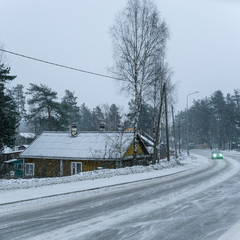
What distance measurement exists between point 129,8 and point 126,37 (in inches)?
97.9

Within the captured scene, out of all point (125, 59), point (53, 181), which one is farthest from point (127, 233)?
point (125, 59)

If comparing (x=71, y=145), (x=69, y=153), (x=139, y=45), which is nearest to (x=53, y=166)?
(x=69, y=153)

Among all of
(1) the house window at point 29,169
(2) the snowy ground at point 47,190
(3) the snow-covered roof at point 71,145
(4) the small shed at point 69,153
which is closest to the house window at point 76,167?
(4) the small shed at point 69,153

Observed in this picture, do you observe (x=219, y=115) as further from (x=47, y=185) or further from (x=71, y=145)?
(x=47, y=185)

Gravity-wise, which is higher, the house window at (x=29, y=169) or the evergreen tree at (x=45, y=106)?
the evergreen tree at (x=45, y=106)

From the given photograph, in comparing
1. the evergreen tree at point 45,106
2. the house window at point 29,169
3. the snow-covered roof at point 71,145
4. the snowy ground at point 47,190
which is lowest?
the house window at point 29,169

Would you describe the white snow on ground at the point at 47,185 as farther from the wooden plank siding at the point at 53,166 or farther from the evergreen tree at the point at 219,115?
the evergreen tree at the point at 219,115

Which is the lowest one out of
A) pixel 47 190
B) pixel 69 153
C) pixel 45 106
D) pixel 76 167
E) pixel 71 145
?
pixel 76 167

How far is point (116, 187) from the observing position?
14180 mm

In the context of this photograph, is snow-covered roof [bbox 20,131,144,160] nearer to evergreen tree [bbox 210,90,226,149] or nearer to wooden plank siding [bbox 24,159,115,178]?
wooden plank siding [bbox 24,159,115,178]

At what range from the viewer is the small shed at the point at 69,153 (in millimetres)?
28750

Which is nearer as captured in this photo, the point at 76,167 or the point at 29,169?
the point at 76,167

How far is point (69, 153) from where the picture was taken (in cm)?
3014

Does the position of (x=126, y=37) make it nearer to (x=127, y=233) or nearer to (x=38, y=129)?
(x=127, y=233)
